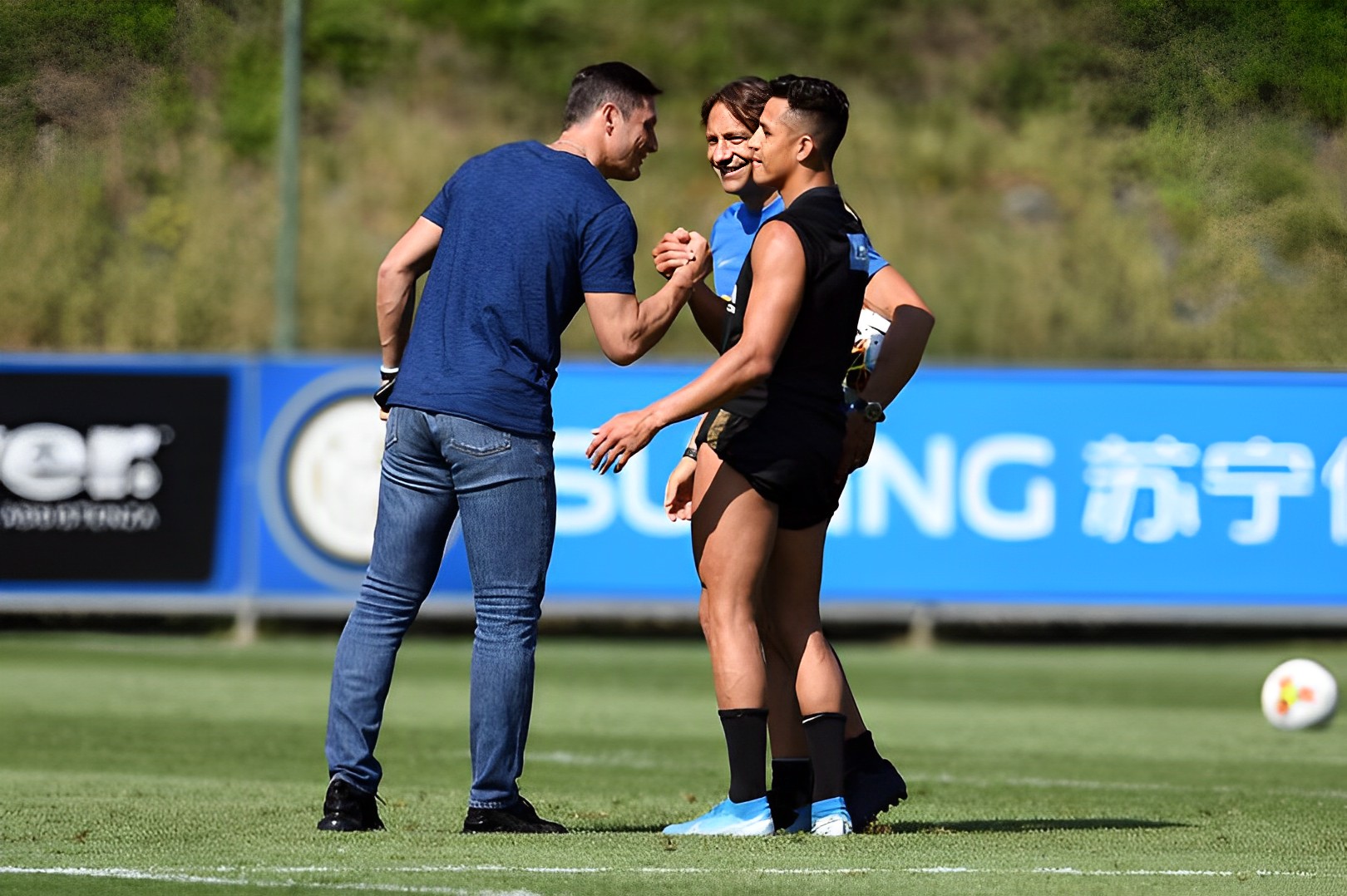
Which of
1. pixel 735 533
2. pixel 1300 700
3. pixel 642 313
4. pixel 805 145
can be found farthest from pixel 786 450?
pixel 1300 700

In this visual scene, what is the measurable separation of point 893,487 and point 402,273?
9.78 m

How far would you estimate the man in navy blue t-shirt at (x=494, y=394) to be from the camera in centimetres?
579

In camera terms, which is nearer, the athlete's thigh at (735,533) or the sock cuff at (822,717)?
the athlete's thigh at (735,533)

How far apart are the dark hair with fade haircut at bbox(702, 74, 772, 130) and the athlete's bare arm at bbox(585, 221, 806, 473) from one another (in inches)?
19.8

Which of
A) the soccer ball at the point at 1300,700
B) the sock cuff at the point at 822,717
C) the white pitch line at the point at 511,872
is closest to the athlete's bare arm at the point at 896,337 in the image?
the sock cuff at the point at 822,717

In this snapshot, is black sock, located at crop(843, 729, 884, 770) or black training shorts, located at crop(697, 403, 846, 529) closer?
black training shorts, located at crop(697, 403, 846, 529)

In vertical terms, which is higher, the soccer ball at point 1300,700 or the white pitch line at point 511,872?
the white pitch line at point 511,872

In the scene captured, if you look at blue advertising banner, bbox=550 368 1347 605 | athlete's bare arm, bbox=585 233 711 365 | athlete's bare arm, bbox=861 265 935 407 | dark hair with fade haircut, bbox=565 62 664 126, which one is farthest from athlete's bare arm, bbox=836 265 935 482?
blue advertising banner, bbox=550 368 1347 605

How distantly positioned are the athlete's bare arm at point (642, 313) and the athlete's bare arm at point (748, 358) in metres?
0.17

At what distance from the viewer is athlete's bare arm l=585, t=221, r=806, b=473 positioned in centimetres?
545

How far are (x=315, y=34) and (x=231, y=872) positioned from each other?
94.7ft

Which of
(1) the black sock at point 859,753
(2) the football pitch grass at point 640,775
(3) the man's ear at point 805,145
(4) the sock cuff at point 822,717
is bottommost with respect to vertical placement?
(2) the football pitch grass at point 640,775

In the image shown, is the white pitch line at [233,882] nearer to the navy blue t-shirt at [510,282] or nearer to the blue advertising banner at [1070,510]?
the navy blue t-shirt at [510,282]

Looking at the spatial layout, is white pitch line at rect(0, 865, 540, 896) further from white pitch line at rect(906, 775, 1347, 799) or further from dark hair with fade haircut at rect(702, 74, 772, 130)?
white pitch line at rect(906, 775, 1347, 799)
